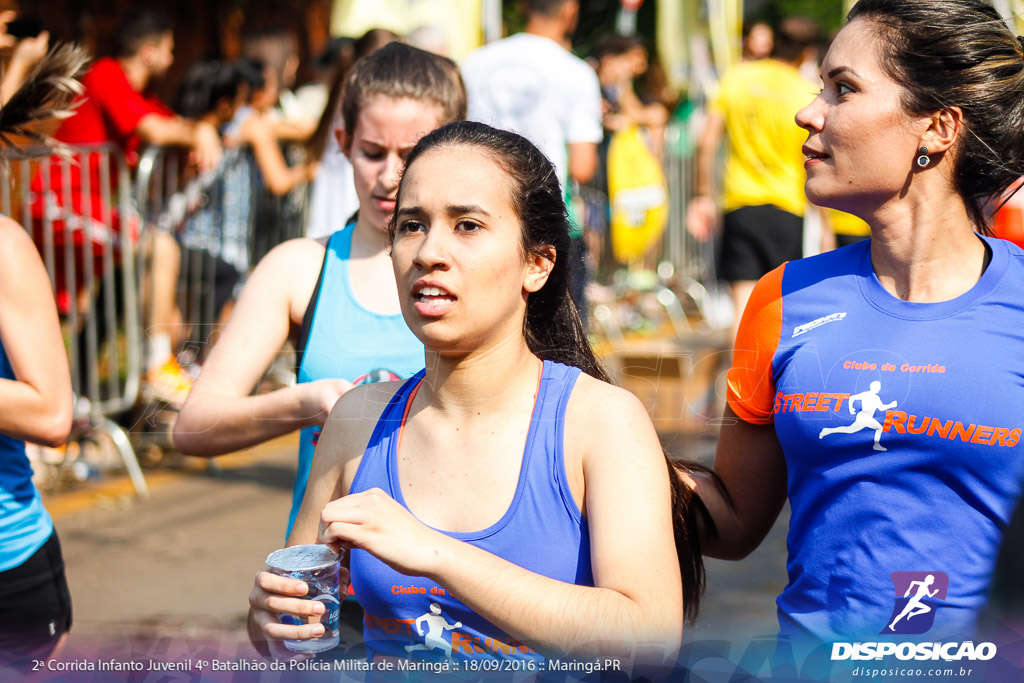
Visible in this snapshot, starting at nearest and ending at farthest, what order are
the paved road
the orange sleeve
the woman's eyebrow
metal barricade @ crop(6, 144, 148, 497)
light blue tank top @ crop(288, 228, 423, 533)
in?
the woman's eyebrow < the orange sleeve < light blue tank top @ crop(288, 228, 423, 533) < the paved road < metal barricade @ crop(6, 144, 148, 497)

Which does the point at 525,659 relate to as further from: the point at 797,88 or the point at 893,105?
the point at 797,88

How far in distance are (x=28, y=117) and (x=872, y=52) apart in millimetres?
2066

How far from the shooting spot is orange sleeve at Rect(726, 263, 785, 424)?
83.0 inches

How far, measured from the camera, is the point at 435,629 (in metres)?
1.81

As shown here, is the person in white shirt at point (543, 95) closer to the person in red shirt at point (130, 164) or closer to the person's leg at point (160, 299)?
the person in red shirt at point (130, 164)

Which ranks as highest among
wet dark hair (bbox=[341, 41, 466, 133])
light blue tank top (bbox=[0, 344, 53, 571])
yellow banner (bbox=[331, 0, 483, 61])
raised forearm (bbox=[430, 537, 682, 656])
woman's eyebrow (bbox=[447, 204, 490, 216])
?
yellow banner (bbox=[331, 0, 483, 61])

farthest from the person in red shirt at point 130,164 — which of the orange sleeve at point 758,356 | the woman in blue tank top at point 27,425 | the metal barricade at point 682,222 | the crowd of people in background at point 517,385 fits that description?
the metal barricade at point 682,222

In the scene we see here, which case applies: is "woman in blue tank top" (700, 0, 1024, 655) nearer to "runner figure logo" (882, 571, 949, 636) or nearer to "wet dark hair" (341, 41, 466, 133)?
"runner figure logo" (882, 571, 949, 636)

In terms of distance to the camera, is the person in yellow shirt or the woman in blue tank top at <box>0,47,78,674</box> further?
the person in yellow shirt

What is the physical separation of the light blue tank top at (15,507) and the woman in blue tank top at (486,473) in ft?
2.74

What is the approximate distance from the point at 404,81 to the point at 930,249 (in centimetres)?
134

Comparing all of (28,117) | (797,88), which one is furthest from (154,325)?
(797,88)

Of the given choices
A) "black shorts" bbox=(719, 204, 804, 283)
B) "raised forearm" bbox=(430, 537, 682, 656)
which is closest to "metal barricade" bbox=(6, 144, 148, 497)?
"black shorts" bbox=(719, 204, 804, 283)

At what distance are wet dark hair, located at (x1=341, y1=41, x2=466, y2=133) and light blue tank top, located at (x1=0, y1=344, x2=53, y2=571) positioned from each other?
1055 millimetres
